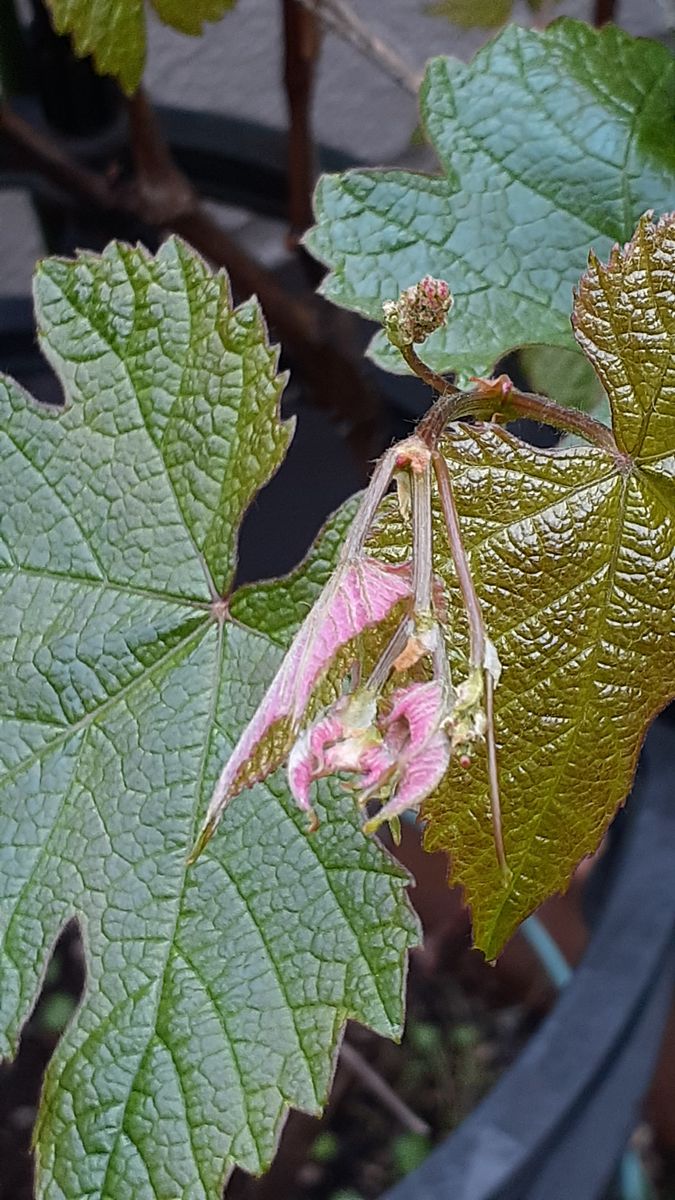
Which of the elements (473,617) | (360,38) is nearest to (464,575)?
(473,617)

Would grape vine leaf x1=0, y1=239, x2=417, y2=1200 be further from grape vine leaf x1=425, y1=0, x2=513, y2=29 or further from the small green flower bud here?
grape vine leaf x1=425, y1=0, x2=513, y2=29

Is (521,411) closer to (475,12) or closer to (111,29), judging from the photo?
(111,29)

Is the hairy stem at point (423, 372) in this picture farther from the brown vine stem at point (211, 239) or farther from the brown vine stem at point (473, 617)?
the brown vine stem at point (211, 239)

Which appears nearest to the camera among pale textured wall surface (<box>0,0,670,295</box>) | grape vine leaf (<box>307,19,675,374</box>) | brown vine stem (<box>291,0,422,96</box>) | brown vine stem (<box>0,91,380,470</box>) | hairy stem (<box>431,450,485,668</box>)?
hairy stem (<box>431,450,485,668</box>)

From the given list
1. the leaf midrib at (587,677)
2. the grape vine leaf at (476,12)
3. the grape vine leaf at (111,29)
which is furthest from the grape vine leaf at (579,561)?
the grape vine leaf at (476,12)

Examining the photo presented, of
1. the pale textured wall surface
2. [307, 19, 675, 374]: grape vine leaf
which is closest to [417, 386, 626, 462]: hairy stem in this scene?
[307, 19, 675, 374]: grape vine leaf
